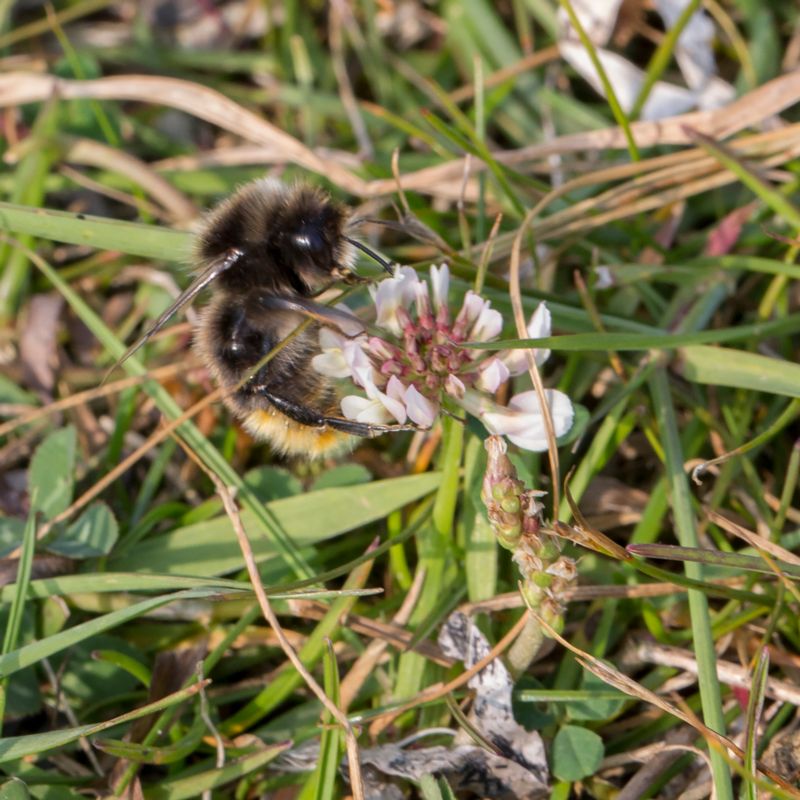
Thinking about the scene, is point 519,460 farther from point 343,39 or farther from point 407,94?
point 343,39

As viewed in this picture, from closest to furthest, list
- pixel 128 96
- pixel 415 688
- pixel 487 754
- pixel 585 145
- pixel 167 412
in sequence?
pixel 487 754
pixel 415 688
pixel 167 412
pixel 585 145
pixel 128 96

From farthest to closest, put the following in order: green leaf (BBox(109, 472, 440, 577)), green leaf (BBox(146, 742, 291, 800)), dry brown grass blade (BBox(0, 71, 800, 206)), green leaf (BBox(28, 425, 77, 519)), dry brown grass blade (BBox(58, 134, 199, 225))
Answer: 1. dry brown grass blade (BBox(58, 134, 199, 225))
2. dry brown grass blade (BBox(0, 71, 800, 206))
3. green leaf (BBox(28, 425, 77, 519))
4. green leaf (BBox(109, 472, 440, 577))
5. green leaf (BBox(146, 742, 291, 800))

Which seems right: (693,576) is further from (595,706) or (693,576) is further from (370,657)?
(370,657)

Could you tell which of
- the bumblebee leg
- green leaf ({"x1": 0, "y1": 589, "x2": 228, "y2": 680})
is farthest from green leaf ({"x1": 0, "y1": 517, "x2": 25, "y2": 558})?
the bumblebee leg

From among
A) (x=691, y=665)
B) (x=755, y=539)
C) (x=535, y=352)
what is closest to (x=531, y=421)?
(x=535, y=352)

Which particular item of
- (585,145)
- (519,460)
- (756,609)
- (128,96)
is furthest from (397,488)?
(128,96)

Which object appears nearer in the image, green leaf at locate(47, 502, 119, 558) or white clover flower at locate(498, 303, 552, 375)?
white clover flower at locate(498, 303, 552, 375)

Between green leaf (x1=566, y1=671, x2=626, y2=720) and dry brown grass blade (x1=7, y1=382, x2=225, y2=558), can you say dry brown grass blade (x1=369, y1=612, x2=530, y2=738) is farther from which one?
dry brown grass blade (x1=7, y1=382, x2=225, y2=558)

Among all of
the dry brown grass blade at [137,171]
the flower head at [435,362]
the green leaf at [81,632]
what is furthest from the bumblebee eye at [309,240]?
the dry brown grass blade at [137,171]
